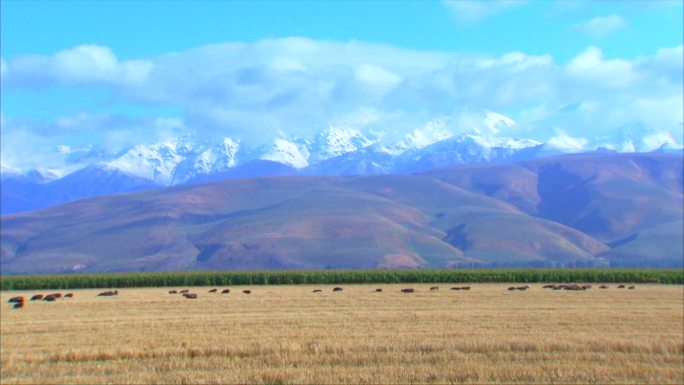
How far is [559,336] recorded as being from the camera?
1110 inches

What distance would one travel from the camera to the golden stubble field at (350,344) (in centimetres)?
2136

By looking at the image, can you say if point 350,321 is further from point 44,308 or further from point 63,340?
point 44,308

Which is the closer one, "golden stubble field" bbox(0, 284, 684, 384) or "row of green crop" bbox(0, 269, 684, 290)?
"golden stubble field" bbox(0, 284, 684, 384)

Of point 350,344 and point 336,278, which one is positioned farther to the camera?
point 336,278

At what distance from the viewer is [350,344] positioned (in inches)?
1021

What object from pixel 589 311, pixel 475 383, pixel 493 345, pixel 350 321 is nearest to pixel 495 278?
pixel 589 311

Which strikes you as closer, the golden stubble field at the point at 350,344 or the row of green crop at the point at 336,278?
the golden stubble field at the point at 350,344

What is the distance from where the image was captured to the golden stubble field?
2136 cm

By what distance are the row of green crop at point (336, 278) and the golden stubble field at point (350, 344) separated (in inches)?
1666

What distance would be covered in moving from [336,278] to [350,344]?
201 ft

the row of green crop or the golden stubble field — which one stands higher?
the row of green crop

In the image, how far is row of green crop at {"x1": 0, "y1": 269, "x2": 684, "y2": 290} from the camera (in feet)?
278

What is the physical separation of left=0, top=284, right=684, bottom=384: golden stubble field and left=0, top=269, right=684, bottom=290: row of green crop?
4232cm

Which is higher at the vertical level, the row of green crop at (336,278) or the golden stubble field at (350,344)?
the row of green crop at (336,278)
